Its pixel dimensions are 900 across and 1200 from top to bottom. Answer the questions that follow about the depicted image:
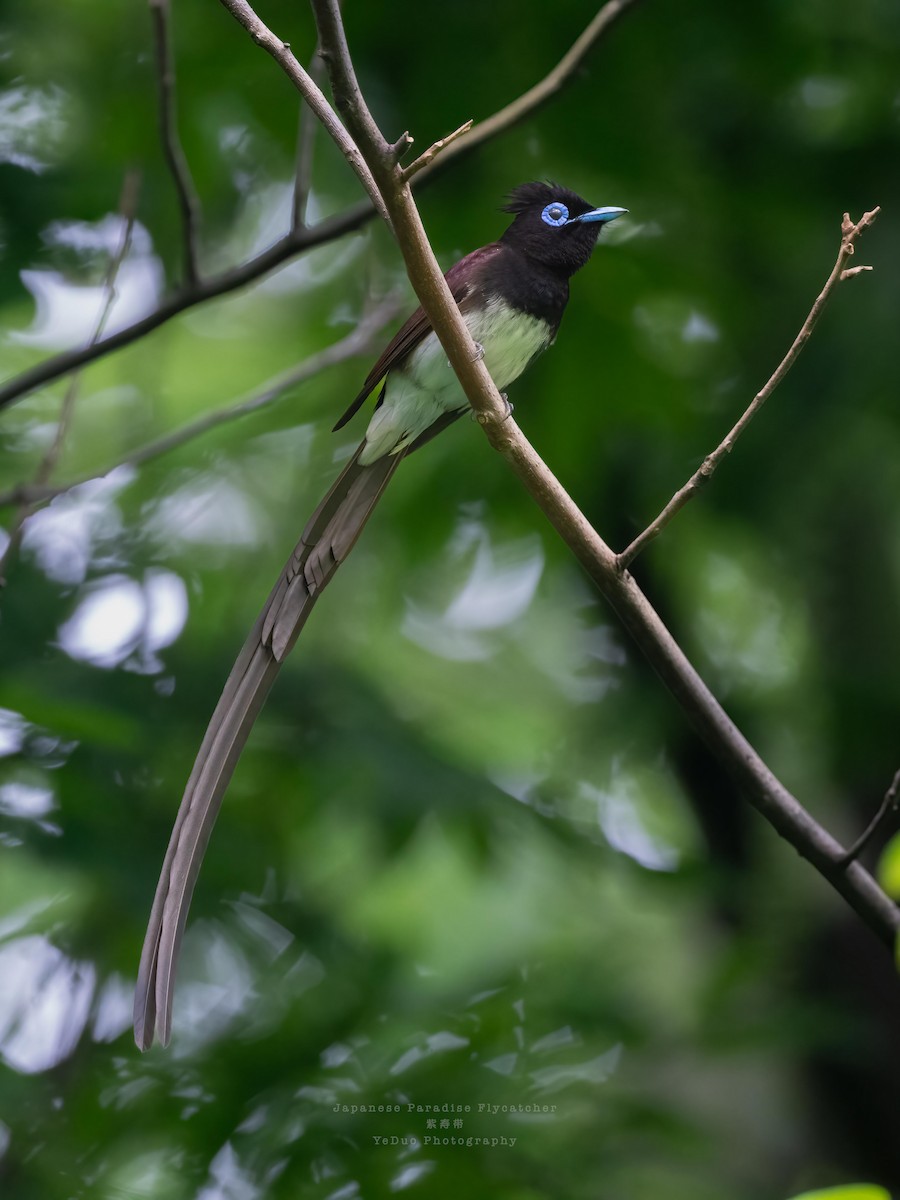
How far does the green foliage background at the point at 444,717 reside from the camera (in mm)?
3875

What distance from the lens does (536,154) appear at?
4508 millimetres

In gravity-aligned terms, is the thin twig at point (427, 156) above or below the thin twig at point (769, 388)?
above

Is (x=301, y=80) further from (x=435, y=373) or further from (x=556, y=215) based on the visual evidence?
(x=556, y=215)

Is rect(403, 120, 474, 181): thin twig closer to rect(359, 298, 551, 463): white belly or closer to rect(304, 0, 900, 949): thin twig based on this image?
rect(304, 0, 900, 949): thin twig

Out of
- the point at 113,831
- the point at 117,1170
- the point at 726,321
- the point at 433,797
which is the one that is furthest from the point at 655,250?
the point at 117,1170

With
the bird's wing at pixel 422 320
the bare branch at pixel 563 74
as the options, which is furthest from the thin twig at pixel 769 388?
the bare branch at pixel 563 74

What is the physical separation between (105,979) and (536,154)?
322 centimetres

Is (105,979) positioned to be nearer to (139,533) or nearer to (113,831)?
(113,831)

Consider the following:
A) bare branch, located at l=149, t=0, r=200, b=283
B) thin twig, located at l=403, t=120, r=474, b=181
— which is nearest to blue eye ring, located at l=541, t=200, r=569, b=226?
bare branch, located at l=149, t=0, r=200, b=283

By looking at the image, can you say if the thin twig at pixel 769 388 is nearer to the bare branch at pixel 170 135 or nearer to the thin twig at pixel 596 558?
the thin twig at pixel 596 558

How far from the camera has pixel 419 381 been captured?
3590mm

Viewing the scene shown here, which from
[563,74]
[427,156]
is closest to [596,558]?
[427,156]

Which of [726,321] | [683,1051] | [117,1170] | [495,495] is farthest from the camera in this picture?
[495,495]

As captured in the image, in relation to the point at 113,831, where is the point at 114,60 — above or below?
above
